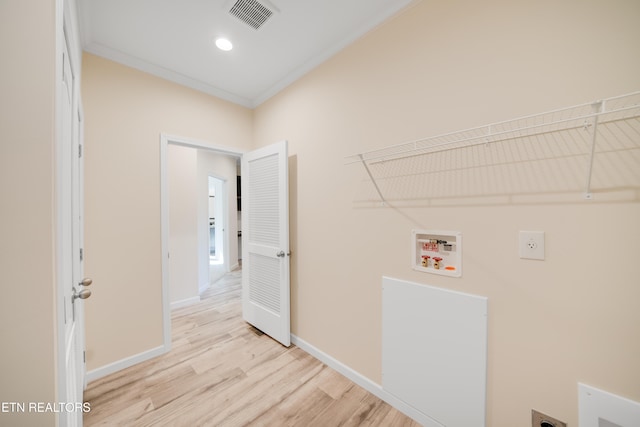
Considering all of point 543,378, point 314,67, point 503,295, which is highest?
point 314,67

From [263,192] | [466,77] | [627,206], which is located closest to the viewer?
[627,206]

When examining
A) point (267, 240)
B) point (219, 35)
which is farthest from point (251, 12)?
point (267, 240)

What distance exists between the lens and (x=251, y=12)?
1643 mm

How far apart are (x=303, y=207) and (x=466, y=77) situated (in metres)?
1.57

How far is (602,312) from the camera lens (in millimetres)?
988

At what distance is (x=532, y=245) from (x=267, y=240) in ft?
6.91

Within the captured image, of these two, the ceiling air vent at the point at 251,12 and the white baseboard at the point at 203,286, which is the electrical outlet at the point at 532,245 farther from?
the white baseboard at the point at 203,286

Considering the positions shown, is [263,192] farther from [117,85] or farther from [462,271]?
[462,271]

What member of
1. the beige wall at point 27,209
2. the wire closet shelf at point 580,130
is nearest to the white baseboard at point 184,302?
the beige wall at point 27,209

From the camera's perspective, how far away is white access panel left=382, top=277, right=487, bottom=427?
1287 millimetres

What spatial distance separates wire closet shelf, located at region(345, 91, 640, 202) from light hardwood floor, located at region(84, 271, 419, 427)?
1.76 m

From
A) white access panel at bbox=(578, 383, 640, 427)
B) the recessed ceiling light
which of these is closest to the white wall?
the recessed ceiling light

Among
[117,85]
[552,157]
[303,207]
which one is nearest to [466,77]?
[552,157]

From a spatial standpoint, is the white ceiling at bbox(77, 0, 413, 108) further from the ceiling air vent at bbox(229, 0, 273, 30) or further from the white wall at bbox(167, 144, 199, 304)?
the white wall at bbox(167, 144, 199, 304)
